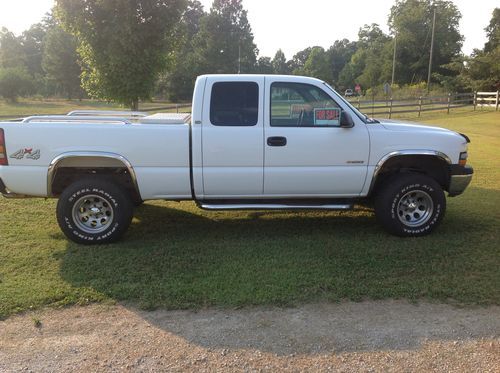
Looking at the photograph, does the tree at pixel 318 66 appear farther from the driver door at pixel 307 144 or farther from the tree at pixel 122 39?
the driver door at pixel 307 144

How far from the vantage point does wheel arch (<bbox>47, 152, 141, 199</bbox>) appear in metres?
5.15

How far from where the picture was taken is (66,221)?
5.29m

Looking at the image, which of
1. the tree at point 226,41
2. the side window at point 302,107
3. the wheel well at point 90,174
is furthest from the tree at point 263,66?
the wheel well at point 90,174

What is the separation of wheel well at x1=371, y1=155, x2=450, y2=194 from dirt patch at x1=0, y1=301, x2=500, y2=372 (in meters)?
2.07

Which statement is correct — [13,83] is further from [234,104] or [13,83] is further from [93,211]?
[234,104]

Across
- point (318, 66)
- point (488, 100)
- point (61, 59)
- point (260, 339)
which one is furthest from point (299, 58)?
point (260, 339)

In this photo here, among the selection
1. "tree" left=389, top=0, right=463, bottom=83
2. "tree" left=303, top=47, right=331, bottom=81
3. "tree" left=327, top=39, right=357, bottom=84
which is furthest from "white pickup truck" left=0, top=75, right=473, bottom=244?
"tree" left=327, top=39, right=357, bottom=84

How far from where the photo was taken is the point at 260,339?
348cm

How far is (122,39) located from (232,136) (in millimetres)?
7678

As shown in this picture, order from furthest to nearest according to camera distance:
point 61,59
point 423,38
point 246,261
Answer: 1. point 423,38
2. point 61,59
3. point 246,261

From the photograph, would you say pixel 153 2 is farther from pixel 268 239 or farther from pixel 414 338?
pixel 414 338

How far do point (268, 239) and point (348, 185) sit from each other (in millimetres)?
1113

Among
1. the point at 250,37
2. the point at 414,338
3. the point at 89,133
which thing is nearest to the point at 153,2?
the point at 89,133

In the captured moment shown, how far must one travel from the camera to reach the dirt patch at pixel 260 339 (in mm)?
3188
